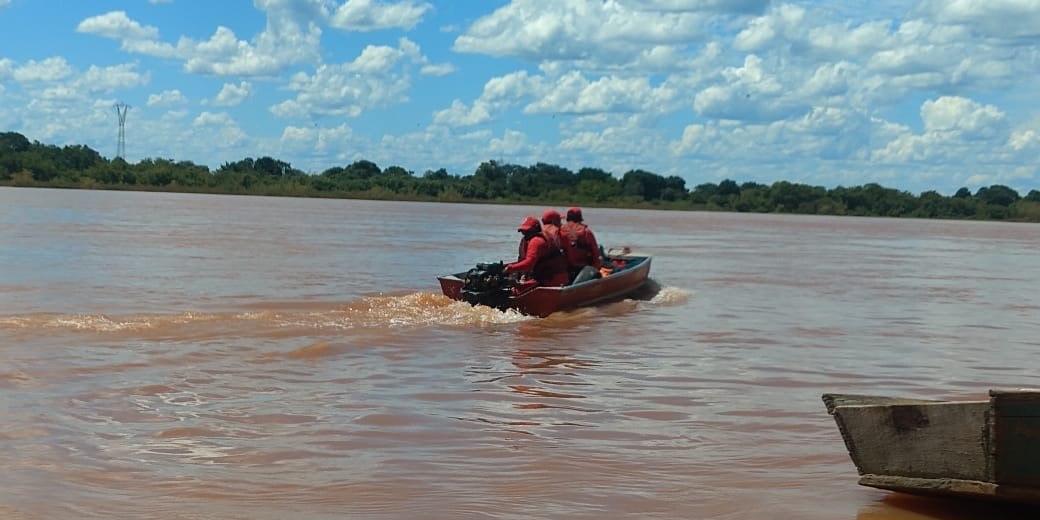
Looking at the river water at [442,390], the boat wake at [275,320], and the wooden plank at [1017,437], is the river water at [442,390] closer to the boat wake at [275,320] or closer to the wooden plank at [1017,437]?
the boat wake at [275,320]

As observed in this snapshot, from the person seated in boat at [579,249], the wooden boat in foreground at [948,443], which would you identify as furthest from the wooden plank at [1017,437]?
the person seated in boat at [579,249]

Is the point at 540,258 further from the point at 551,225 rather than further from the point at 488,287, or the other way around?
the point at 488,287

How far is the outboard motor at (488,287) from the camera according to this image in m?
12.9

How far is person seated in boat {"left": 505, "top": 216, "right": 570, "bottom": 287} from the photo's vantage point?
1324 centimetres

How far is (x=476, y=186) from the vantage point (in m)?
80.1

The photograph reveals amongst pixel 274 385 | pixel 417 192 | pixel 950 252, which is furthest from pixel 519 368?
pixel 417 192

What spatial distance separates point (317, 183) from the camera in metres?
80.1

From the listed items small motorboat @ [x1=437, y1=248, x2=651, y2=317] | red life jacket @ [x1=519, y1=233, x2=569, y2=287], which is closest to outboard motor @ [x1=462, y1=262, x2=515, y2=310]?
small motorboat @ [x1=437, y1=248, x2=651, y2=317]

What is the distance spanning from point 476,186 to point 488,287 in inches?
2655

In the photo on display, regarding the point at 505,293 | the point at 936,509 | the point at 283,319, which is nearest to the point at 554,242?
the point at 505,293

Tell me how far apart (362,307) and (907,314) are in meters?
7.32

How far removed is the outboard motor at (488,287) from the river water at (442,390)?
0.18 metres

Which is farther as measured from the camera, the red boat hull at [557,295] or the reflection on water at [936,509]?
the red boat hull at [557,295]

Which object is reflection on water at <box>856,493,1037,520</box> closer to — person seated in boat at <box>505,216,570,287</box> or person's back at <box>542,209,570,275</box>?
person seated in boat at <box>505,216,570,287</box>
